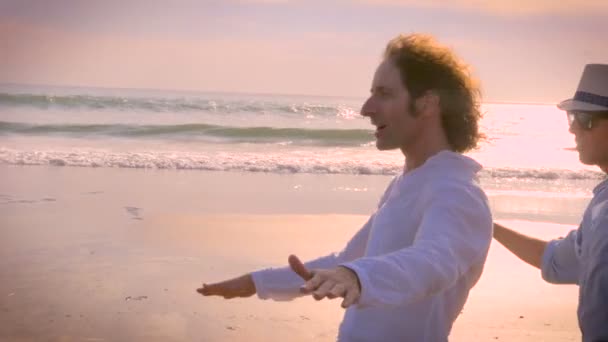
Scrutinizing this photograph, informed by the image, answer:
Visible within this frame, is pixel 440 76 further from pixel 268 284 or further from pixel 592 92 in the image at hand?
pixel 268 284

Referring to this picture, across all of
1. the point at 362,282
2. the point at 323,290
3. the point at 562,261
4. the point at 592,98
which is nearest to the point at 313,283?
the point at 323,290

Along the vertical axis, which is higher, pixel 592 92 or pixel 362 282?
pixel 592 92

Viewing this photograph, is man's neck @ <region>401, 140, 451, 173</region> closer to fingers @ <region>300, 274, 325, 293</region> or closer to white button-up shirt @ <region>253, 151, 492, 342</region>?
white button-up shirt @ <region>253, 151, 492, 342</region>

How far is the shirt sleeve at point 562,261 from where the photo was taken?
2.58m

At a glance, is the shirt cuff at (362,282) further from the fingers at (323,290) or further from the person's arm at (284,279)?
the person's arm at (284,279)

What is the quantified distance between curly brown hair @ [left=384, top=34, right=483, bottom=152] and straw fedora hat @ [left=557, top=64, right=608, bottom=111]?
253 millimetres

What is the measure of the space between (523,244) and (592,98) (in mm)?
621

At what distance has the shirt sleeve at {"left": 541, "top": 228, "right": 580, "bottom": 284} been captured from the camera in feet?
8.46

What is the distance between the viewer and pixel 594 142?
2.27m

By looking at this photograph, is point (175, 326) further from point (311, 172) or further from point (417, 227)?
point (311, 172)

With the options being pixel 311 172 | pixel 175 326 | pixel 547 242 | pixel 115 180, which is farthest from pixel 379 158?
pixel 547 242

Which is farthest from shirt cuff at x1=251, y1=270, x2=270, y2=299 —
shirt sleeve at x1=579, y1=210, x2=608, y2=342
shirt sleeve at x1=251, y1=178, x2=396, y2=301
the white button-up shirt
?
shirt sleeve at x1=579, y1=210, x2=608, y2=342

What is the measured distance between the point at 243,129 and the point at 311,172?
11.0 meters

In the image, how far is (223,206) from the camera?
427 inches
